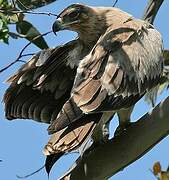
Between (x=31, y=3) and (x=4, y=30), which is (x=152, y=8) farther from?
(x=4, y=30)

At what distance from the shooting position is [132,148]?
91.9 inches

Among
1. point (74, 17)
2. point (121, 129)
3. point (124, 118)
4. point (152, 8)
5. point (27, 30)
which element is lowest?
point (124, 118)

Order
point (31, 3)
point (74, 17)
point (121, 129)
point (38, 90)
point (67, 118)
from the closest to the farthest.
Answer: point (67, 118)
point (121, 129)
point (31, 3)
point (38, 90)
point (74, 17)

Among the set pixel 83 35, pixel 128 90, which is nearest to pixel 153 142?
pixel 128 90

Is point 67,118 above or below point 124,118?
above

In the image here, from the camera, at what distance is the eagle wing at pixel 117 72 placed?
2653 millimetres

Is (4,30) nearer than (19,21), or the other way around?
(4,30)

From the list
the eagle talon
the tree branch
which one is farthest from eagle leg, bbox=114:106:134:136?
the tree branch

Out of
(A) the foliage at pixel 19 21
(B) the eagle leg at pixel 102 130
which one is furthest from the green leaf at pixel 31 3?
(B) the eagle leg at pixel 102 130

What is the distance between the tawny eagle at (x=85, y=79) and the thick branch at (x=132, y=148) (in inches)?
6.7

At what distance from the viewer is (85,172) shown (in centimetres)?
233

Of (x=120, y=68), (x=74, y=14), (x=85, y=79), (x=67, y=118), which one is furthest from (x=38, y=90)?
(x=74, y=14)

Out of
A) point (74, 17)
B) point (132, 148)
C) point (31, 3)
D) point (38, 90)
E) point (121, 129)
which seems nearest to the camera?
point (132, 148)

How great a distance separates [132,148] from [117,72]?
709mm
